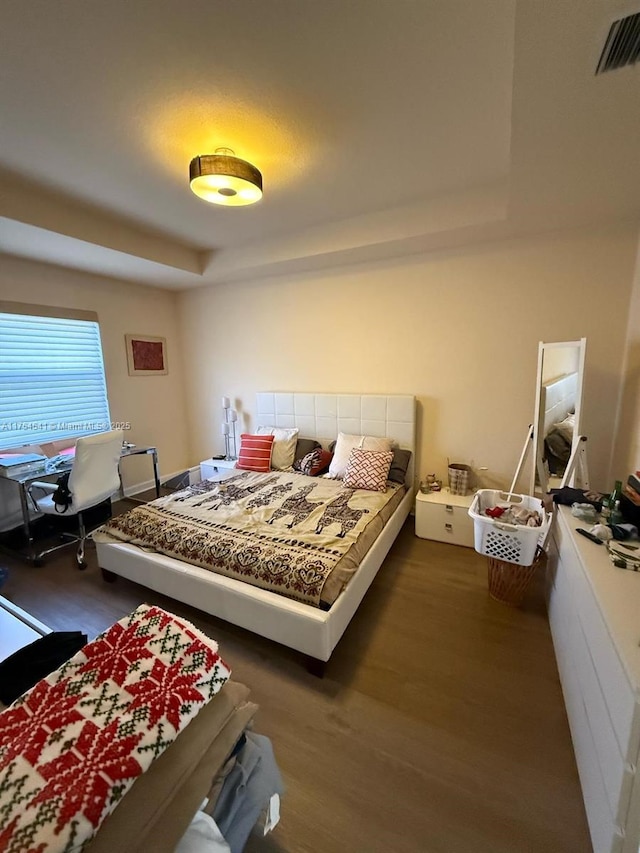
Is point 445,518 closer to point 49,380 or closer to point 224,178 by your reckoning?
point 224,178

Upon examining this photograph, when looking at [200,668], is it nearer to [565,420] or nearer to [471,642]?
[471,642]

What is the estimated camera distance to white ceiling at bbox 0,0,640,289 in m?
1.21

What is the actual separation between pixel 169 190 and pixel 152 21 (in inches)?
48.5

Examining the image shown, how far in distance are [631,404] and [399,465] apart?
1671mm

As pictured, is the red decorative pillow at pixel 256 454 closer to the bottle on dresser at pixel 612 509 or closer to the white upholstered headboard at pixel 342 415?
the white upholstered headboard at pixel 342 415

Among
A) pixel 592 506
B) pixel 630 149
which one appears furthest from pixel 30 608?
pixel 630 149

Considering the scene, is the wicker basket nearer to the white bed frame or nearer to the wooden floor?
the wooden floor

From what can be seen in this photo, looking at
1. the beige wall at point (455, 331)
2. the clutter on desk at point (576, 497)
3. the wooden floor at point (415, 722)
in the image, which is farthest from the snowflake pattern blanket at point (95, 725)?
→ the beige wall at point (455, 331)

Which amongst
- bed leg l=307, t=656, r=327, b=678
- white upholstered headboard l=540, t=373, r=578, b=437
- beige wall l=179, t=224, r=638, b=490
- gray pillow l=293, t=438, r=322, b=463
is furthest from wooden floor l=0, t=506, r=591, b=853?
gray pillow l=293, t=438, r=322, b=463

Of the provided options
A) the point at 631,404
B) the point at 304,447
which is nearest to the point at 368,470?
the point at 304,447

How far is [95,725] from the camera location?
2.10 feet

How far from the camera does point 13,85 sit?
4.85ft

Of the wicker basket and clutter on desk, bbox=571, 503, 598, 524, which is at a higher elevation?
clutter on desk, bbox=571, 503, 598, 524

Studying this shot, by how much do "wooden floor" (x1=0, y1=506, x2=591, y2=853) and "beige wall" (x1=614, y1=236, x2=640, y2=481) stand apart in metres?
1.07
